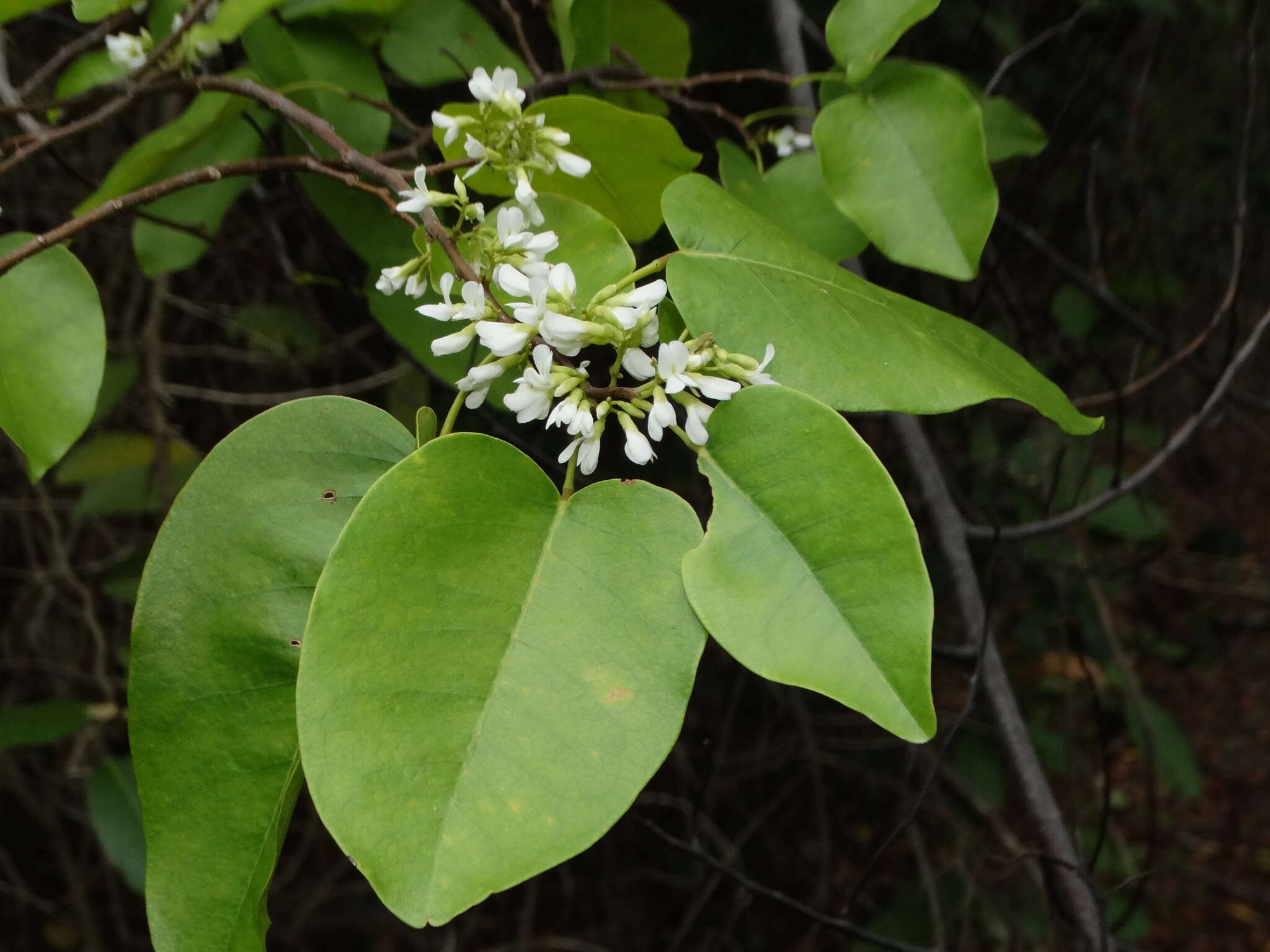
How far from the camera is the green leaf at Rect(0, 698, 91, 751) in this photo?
4.47 ft

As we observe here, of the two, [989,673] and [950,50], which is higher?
[950,50]

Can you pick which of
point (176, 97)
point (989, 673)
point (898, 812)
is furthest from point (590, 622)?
point (898, 812)

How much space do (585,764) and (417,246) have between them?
34cm

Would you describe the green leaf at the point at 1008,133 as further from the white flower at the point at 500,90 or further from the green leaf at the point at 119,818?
the green leaf at the point at 119,818

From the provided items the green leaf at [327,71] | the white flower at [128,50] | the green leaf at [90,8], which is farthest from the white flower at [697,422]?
the white flower at [128,50]

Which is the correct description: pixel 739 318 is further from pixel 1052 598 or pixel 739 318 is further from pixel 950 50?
pixel 1052 598

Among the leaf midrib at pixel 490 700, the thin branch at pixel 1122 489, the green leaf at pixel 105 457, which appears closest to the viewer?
the leaf midrib at pixel 490 700

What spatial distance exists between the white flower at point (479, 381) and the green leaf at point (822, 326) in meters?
0.11

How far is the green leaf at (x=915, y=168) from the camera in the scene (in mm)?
700

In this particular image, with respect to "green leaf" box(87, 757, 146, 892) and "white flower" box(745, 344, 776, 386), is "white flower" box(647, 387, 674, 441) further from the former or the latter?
"green leaf" box(87, 757, 146, 892)

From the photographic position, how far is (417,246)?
0.60 metres

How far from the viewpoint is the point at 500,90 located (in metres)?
0.62

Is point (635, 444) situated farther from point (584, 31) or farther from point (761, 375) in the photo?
point (584, 31)

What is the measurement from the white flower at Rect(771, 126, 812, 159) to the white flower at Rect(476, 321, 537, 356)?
0.52 m
